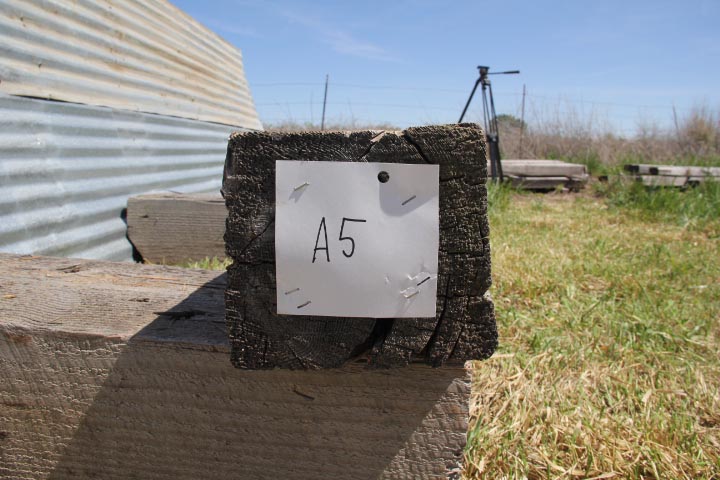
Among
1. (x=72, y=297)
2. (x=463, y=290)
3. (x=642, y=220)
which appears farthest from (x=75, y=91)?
(x=642, y=220)

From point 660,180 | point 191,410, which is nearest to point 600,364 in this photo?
point 191,410

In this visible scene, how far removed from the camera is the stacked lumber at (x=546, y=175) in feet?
24.6

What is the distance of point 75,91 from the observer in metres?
2.52

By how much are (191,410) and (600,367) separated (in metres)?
1.62

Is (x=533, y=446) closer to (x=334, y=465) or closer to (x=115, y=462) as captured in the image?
(x=334, y=465)

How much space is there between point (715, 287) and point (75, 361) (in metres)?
3.35

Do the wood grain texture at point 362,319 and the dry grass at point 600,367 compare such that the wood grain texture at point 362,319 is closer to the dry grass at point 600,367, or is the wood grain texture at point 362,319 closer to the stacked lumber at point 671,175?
the dry grass at point 600,367

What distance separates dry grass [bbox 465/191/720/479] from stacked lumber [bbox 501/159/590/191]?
3.76m

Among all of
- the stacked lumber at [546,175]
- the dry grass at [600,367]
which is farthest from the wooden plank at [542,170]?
the dry grass at [600,367]

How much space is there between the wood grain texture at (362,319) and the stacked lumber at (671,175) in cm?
677

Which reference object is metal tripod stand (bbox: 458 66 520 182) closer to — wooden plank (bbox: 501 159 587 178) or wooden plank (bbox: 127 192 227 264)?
wooden plank (bbox: 501 159 587 178)

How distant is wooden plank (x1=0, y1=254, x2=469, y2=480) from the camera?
90cm

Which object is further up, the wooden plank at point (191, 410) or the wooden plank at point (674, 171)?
the wooden plank at point (674, 171)

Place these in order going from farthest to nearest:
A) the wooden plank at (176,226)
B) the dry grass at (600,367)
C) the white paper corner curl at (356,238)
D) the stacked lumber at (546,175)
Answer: the stacked lumber at (546,175), the wooden plank at (176,226), the dry grass at (600,367), the white paper corner curl at (356,238)
